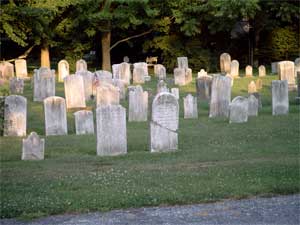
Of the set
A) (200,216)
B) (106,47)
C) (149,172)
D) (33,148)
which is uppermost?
(106,47)

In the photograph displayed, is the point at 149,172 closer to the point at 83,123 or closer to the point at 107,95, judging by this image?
the point at 83,123

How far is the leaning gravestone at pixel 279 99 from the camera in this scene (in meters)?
19.6

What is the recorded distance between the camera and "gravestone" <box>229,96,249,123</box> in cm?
1775

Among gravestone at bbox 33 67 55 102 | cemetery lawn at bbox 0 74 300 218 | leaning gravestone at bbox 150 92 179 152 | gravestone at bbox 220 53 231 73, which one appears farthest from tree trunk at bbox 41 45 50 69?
leaning gravestone at bbox 150 92 179 152

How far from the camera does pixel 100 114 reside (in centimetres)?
1305

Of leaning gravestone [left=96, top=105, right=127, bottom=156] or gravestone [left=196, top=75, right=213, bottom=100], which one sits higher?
gravestone [left=196, top=75, right=213, bottom=100]

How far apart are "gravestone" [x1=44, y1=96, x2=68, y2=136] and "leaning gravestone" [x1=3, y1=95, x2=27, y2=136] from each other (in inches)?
21.7

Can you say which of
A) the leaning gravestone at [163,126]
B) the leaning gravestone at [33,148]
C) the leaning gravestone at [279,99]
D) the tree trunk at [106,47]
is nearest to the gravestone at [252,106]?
the leaning gravestone at [279,99]

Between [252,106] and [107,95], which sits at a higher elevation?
[107,95]

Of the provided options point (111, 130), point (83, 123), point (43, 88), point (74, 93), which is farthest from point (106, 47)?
point (111, 130)

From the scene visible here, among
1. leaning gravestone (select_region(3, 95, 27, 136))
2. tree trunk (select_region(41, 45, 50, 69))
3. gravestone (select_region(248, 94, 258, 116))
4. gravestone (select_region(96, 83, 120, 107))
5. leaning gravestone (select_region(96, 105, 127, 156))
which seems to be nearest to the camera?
leaning gravestone (select_region(96, 105, 127, 156))

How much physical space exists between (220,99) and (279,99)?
1711mm

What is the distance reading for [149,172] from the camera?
10984mm

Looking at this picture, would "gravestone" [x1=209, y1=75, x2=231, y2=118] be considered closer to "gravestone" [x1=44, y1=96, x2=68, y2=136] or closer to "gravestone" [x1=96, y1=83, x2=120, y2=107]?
"gravestone" [x1=96, y1=83, x2=120, y2=107]
